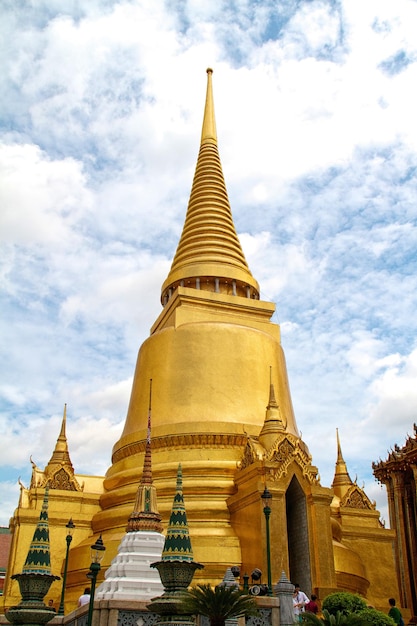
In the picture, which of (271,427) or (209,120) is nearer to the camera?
(271,427)

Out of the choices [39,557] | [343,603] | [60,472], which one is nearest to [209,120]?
[60,472]

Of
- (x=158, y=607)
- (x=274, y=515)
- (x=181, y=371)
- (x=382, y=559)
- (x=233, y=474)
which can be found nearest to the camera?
(x=158, y=607)

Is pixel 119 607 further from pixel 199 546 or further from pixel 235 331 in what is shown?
pixel 235 331

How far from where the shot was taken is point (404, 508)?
28.1 meters

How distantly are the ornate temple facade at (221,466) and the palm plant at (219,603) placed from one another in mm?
7743

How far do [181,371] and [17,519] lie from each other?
6439 millimetres

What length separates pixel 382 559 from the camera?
65.6ft

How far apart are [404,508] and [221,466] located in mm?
12736

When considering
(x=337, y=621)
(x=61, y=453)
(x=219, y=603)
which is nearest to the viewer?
(x=219, y=603)

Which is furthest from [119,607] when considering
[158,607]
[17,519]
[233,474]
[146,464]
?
[17,519]

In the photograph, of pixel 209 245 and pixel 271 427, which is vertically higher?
pixel 209 245

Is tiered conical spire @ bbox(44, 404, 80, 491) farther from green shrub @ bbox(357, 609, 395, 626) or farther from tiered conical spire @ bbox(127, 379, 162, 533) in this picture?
green shrub @ bbox(357, 609, 395, 626)

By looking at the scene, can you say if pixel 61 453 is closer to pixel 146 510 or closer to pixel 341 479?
pixel 146 510

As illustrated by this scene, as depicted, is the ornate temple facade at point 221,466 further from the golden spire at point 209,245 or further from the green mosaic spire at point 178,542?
the green mosaic spire at point 178,542
